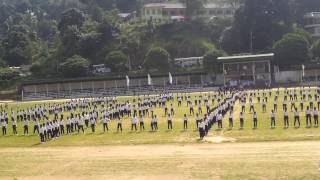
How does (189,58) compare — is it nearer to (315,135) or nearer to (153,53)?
(153,53)

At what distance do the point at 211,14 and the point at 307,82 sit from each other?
51025 millimetres

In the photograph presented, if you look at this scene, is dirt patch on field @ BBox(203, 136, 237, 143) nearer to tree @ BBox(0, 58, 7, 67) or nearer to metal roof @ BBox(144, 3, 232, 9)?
tree @ BBox(0, 58, 7, 67)

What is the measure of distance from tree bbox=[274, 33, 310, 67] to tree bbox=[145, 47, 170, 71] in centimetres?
1804

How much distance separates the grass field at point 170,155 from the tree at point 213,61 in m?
51.6

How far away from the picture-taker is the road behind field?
789 inches

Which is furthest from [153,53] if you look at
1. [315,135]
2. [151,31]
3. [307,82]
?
[315,135]

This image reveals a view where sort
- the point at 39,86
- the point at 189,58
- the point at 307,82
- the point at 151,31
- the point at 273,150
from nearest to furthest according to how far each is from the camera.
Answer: the point at 273,150, the point at 307,82, the point at 39,86, the point at 189,58, the point at 151,31

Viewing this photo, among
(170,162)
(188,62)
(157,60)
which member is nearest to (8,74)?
(157,60)

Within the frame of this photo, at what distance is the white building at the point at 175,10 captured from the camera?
124 metres

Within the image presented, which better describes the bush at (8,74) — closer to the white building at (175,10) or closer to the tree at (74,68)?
the tree at (74,68)

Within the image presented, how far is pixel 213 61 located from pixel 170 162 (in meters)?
64.5

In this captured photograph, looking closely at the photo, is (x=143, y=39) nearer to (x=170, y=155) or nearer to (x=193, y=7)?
(x=193, y=7)

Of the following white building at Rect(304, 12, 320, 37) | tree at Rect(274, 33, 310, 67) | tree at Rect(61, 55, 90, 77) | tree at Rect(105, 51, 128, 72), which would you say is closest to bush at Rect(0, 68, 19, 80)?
tree at Rect(61, 55, 90, 77)

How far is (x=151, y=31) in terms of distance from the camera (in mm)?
107750
